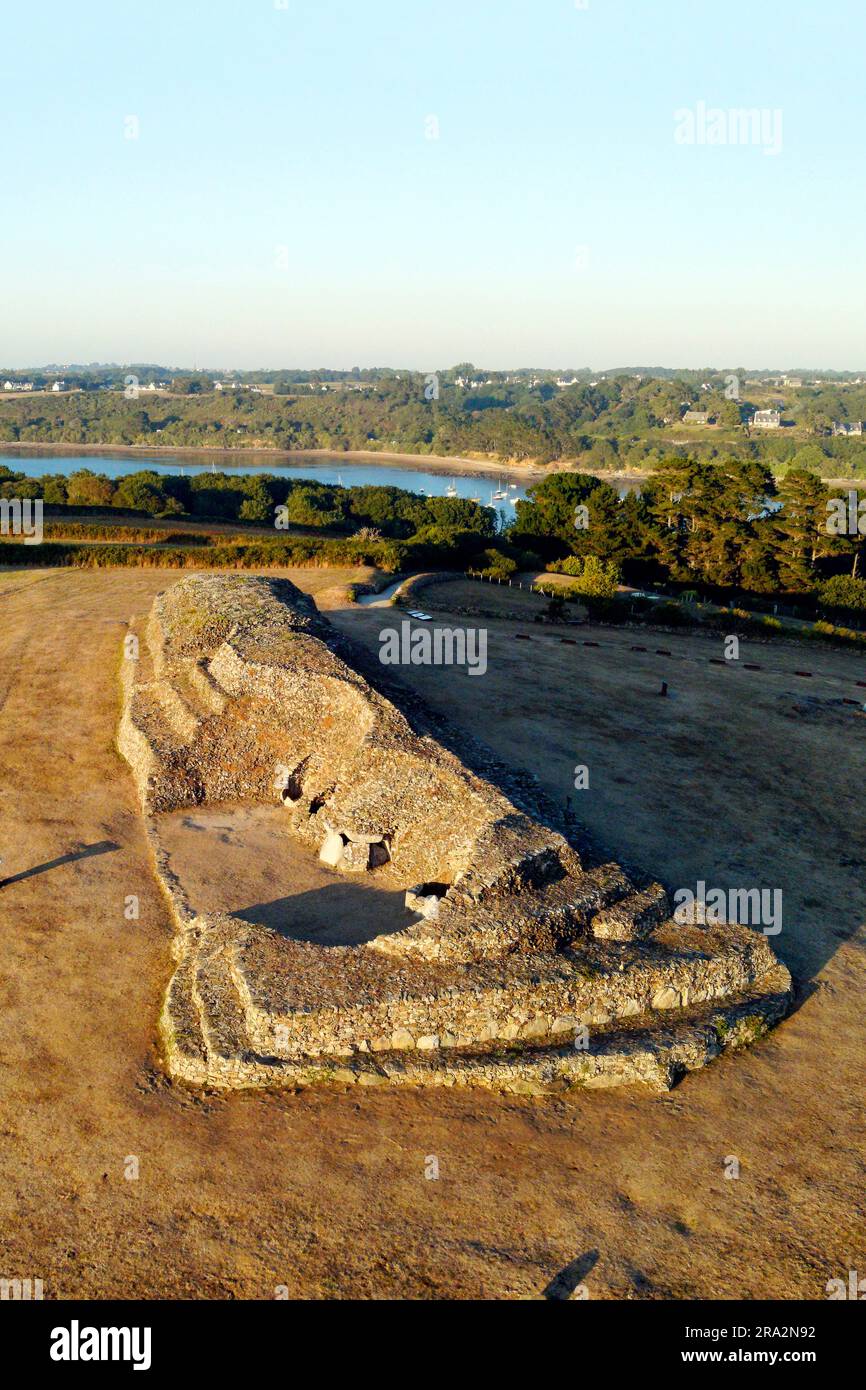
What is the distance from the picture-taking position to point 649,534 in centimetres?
6900

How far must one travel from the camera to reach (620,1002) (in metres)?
16.0

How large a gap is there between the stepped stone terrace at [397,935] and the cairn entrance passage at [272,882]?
0.06 m

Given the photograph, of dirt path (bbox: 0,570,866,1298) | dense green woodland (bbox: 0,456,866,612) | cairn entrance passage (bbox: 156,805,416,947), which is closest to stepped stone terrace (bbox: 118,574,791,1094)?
cairn entrance passage (bbox: 156,805,416,947)

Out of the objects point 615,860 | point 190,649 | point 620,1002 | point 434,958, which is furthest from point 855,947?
point 190,649

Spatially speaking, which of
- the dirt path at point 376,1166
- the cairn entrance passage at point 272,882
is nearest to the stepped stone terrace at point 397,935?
the cairn entrance passage at point 272,882

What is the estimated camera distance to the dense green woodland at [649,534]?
6100cm

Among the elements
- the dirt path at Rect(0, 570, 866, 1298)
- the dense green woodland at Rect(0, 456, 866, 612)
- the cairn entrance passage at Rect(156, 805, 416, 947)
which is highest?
the dense green woodland at Rect(0, 456, 866, 612)

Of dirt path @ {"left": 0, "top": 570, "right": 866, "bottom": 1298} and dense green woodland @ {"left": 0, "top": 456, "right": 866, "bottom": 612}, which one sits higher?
dense green woodland @ {"left": 0, "top": 456, "right": 866, "bottom": 612}

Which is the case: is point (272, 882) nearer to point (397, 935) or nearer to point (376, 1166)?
point (397, 935)

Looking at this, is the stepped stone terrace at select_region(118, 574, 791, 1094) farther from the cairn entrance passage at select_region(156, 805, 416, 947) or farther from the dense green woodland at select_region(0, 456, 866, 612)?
the dense green woodland at select_region(0, 456, 866, 612)

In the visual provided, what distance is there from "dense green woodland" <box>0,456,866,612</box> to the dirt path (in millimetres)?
40229

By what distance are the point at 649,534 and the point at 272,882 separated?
5561 cm

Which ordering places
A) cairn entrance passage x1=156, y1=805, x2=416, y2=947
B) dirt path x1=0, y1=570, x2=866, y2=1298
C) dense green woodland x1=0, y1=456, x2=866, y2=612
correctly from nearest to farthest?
1. dirt path x1=0, y1=570, x2=866, y2=1298
2. cairn entrance passage x1=156, y1=805, x2=416, y2=947
3. dense green woodland x1=0, y1=456, x2=866, y2=612

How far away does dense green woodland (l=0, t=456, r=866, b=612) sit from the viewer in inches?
2402
